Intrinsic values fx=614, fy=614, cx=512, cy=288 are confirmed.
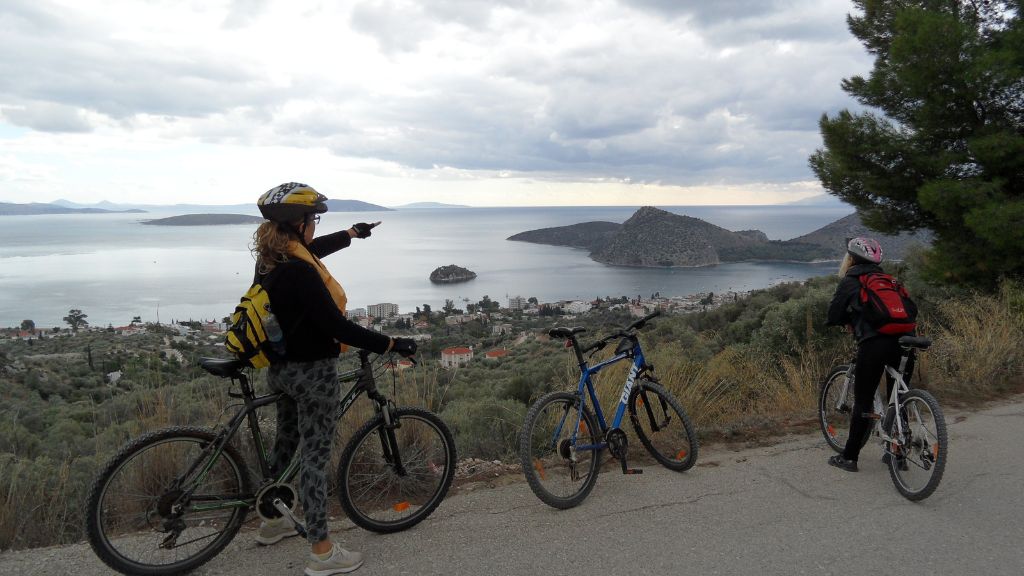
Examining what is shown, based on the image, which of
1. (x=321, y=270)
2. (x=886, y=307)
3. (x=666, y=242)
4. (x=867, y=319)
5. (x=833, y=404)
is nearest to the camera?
(x=321, y=270)

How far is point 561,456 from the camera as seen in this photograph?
384 centimetres

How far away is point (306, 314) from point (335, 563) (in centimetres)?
123

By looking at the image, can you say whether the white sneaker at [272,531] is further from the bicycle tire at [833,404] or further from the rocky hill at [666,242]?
the rocky hill at [666,242]

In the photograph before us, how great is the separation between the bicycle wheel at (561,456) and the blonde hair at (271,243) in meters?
1.74

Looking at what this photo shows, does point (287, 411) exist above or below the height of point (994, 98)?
below

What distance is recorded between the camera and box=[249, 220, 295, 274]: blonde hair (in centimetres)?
288

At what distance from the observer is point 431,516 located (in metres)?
3.69

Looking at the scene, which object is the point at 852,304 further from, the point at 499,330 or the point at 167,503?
the point at 499,330

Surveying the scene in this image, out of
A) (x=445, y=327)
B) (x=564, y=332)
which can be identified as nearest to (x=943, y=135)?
(x=564, y=332)

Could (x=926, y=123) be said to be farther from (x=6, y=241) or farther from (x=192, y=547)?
(x=6, y=241)

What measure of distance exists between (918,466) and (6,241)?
146903 millimetres

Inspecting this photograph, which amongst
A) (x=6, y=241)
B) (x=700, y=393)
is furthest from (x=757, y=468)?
(x=6, y=241)

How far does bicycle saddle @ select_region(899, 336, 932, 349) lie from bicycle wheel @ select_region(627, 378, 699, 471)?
1446 millimetres

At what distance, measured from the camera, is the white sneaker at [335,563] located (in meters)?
2.94
